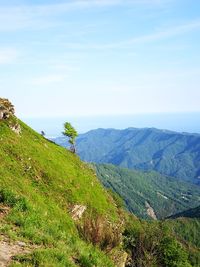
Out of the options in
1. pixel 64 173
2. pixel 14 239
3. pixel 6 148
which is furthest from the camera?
pixel 64 173

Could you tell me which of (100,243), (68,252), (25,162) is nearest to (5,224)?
(68,252)

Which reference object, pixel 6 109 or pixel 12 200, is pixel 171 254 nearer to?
pixel 6 109

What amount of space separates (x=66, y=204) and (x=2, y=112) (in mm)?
19887

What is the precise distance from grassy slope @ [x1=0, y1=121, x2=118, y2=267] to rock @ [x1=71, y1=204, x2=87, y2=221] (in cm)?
94

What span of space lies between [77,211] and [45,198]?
9.02 m

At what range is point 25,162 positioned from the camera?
57656 mm

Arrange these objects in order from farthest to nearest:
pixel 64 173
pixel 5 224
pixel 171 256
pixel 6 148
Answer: pixel 171 256 → pixel 64 173 → pixel 6 148 → pixel 5 224

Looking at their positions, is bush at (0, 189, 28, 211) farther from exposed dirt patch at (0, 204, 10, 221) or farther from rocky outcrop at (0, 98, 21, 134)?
rocky outcrop at (0, 98, 21, 134)

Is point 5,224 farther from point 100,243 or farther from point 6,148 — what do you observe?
point 6,148

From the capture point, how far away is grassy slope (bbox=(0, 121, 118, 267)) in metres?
16.0

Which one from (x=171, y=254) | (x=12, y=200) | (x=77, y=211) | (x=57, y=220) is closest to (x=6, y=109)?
(x=77, y=211)

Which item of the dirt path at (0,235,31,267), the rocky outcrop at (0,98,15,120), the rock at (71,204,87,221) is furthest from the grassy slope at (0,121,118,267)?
the rocky outcrop at (0,98,15,120)

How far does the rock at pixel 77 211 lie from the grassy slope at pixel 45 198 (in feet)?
3.07

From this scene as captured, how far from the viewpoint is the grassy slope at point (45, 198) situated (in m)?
16.0
